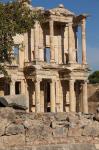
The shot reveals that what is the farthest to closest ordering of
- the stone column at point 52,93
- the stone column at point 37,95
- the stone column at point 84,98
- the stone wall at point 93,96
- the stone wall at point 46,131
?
the stone wall at point 93,96 < the stone column at point 84,98 < the stone column at point 52,93 < the stone column at point 37,95 < the stone wall at point 46,131

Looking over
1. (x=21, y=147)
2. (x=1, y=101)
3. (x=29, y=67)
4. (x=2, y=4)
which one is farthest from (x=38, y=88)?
(x=21, y=147)

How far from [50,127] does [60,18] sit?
33.1 m

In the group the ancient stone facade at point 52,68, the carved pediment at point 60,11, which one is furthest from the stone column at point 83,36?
the carved pediment at point 60,11

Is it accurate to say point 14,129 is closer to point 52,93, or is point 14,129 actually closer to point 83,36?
point 52,93

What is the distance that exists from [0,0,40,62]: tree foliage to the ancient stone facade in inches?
874

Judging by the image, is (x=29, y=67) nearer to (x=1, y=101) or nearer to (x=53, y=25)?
(x=53, y=25)

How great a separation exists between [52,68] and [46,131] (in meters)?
31.3

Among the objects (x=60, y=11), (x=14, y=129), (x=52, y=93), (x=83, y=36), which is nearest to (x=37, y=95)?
(x=52, y=93)

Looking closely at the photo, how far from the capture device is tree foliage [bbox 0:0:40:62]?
18.0 meters

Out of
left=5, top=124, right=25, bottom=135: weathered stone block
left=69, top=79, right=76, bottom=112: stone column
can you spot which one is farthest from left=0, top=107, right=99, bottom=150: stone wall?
left=69, top=79, right=76, bottom=112: stone column

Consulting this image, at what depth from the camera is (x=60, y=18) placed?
45.0 metres

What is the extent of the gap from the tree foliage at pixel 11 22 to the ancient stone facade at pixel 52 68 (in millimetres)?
22202

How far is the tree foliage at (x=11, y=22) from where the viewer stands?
1802 cm

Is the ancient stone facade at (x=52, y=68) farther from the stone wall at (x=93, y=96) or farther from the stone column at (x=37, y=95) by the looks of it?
the stone wall at (x=93, y=96)
